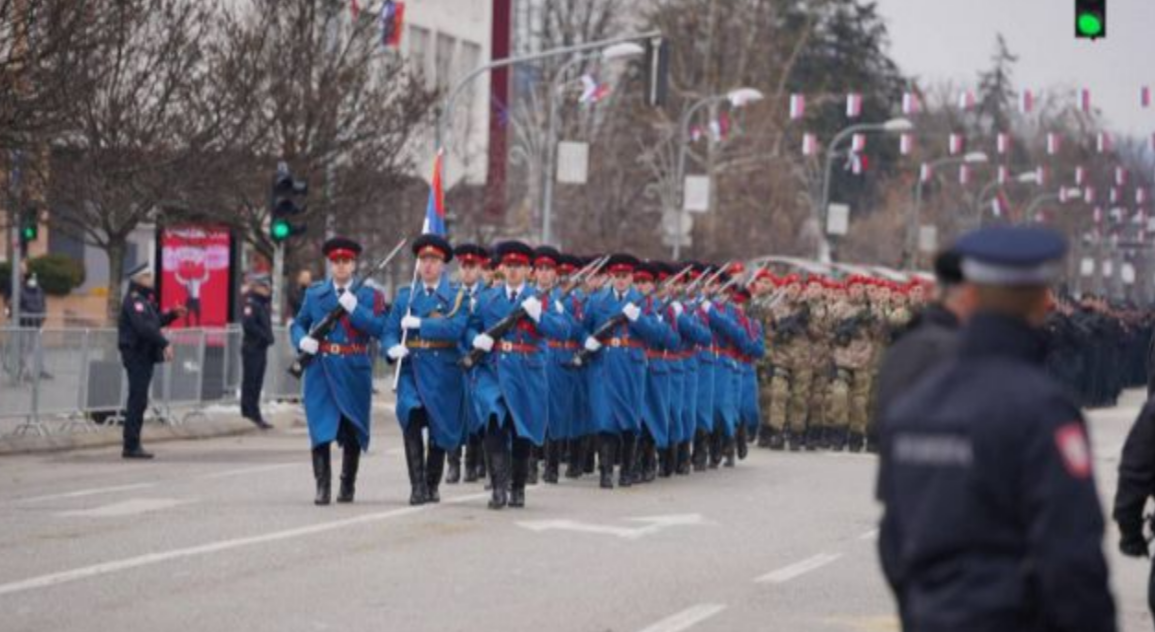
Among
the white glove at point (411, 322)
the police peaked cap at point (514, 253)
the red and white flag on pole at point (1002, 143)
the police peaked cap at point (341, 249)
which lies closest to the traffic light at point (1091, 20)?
the police peaked cap at point (514, 253)

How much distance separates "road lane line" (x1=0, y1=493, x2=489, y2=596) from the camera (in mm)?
14266

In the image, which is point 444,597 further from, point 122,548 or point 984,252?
point 984,252

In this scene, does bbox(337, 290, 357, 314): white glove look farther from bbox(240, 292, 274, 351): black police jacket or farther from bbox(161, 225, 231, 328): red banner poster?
bbox(161, 225, 231, 328): red banner poster

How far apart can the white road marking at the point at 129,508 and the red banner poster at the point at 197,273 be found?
14.9 m

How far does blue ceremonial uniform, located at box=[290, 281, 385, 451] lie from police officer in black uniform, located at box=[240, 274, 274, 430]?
11.8 metres

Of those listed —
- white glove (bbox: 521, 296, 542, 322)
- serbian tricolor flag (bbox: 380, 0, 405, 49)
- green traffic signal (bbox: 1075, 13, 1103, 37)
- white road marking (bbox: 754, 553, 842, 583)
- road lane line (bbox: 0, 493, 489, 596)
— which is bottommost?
road lane line (bbox: 0, 493, 489, 596)

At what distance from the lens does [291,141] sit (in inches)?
1515

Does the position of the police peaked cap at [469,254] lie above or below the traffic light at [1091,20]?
below

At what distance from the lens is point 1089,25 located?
2333 centimetres

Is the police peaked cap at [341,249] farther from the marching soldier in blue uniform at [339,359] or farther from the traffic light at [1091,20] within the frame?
the traffic light at [1091,20]

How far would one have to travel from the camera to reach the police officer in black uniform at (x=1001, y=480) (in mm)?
6129

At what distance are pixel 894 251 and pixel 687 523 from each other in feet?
291

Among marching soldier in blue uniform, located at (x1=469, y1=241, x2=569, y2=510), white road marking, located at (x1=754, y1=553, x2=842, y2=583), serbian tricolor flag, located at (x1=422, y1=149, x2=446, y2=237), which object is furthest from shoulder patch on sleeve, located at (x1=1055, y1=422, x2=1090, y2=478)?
serbian tricolor flag, located at (x1=422, y1=149, x2=446, y2=237)

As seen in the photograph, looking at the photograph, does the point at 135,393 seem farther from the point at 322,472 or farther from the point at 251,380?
the point at 322,472
